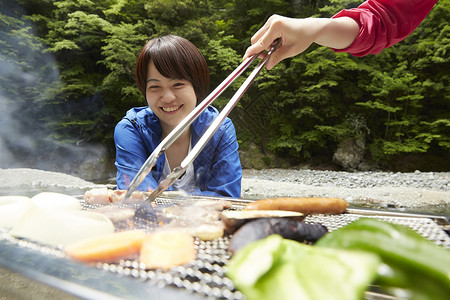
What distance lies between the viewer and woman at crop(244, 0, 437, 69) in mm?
1870

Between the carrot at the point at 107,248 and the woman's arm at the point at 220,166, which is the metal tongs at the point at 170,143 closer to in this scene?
the carrot at the point at 107,248

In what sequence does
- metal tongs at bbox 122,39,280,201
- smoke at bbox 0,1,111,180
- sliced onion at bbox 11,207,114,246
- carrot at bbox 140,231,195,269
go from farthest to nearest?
smoke at bbox 0,1,111,180 → metal tongs at bbox 122,39,280,201 → sliced onion at bbox 11,207,114,246 → carrot at bbox 140,231,195,269

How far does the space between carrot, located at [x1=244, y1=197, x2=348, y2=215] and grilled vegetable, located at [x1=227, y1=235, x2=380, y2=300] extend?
0.61 metres

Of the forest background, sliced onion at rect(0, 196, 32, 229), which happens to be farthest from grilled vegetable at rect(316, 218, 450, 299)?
the forest background

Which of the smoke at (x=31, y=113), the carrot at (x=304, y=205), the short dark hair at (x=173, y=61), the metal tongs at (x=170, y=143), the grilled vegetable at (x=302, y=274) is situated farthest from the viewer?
the smoke at (x=31, y=113)

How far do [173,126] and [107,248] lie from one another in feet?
6.61

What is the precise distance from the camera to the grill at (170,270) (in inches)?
21.9

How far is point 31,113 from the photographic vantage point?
13.0m

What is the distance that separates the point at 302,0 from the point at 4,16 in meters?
14.1

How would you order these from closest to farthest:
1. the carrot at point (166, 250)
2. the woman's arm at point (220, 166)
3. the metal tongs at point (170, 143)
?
the carrot at point (166, 250) < the metal tongs at point (170, 143) < the woman's arm at point (220, 166)

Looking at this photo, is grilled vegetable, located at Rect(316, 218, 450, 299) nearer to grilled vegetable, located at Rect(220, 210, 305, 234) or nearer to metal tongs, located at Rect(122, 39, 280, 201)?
grilled vegetable, located at Rect(220, 210, 305, 234)

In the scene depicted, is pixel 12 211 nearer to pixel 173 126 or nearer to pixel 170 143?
pixel 170 143

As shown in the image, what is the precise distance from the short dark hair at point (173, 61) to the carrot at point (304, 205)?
5.36 feet

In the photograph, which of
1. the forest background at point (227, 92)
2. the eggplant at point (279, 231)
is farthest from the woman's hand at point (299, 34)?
the forest background at point (227, 92)
